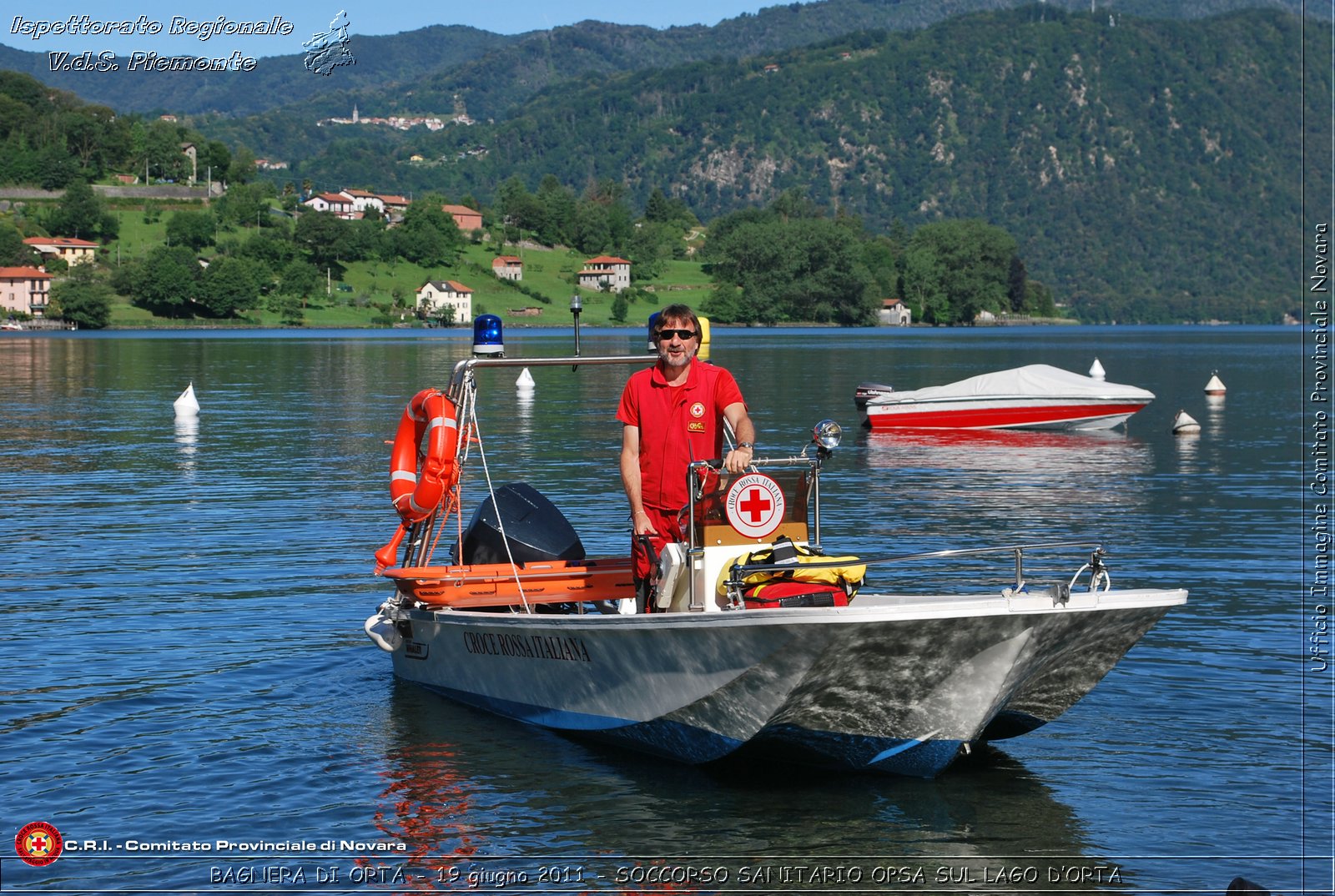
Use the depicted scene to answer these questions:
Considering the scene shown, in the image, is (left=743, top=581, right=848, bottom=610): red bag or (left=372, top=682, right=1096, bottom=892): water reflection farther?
(left=743, top=581, right=848, bottom=610): red bag

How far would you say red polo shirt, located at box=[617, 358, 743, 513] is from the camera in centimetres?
1190

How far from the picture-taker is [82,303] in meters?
180

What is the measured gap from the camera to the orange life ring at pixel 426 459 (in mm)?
14312

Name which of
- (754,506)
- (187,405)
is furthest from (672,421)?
(187,405)

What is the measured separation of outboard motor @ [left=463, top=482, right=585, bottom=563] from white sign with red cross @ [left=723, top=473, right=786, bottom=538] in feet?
11.1

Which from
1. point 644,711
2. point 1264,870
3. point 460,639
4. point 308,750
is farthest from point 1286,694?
point 308,750

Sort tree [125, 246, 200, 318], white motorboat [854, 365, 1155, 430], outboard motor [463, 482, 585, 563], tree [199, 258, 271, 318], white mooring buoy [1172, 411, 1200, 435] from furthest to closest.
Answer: tree [199, 258, 271, 318], tree [125, 246, 200, 318], white motorboat [854, 365, 1155, 430], white mooring buoy [1172, 411, 1200, 435], outboard motor [463, 482, 585, 563]

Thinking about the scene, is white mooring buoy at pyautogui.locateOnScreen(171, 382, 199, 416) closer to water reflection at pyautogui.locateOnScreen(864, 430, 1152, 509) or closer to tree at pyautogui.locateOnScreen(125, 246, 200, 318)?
water reflection at pyautogui.locateOnScreen(864, 430, 1152, 509)

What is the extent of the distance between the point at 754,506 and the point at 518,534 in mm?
3788

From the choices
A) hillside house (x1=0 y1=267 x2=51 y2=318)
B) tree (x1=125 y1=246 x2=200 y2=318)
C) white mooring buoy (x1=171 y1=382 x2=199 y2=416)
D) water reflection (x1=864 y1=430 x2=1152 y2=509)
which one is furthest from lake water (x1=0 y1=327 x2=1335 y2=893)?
hillside house (x1=0 y1=267 x2=51 y2=318)

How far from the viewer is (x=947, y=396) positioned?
45.9 m

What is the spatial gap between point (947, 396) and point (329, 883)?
37.6m

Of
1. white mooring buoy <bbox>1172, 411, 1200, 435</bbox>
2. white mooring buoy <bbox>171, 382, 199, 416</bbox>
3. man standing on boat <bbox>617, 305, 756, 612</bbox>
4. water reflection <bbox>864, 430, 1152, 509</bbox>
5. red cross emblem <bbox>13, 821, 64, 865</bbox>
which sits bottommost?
red cross emblem <bbox>13, 821, 64, 865</bbox>

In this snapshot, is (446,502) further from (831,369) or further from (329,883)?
(831,369)
